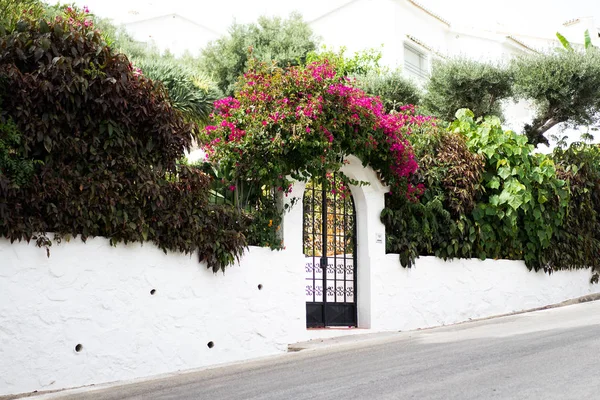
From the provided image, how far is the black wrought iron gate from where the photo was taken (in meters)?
12.3

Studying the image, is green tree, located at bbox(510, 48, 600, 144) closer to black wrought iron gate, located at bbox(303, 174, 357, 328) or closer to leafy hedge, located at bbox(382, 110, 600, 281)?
leafy hedge, located at bbox(382, 110, 600, 281)

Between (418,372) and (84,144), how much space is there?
4.75m

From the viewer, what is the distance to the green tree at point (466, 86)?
21797 mm

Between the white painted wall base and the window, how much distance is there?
1779cm

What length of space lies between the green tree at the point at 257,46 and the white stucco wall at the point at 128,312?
58.7ft

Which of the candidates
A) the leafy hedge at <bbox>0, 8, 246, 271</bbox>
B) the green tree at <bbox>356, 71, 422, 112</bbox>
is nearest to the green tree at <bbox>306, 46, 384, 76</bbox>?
the green tree at <bbox>356, 71, 422, 112</bbox>

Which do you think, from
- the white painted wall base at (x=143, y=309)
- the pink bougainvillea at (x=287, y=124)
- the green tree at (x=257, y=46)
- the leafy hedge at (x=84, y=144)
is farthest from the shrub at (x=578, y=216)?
the green tree at (x=257, y=46)

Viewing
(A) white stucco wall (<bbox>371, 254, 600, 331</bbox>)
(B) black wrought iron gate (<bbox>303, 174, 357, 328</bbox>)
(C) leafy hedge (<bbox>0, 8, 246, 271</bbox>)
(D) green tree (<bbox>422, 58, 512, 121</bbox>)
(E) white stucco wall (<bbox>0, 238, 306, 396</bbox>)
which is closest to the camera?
(E) white stucco wall (<bbox>0, 238, 306, 396</bbox>)

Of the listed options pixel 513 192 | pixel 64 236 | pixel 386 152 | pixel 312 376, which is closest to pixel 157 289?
pixel 64 236

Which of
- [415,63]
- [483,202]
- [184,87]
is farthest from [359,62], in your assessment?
[483,202]

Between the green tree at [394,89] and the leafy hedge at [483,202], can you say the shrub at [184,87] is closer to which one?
the leafy hedge at [483,202]

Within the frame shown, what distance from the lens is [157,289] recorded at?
934cm

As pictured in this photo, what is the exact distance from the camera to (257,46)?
28.4 meters

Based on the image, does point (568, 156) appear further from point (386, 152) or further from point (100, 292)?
point (100, 292)
